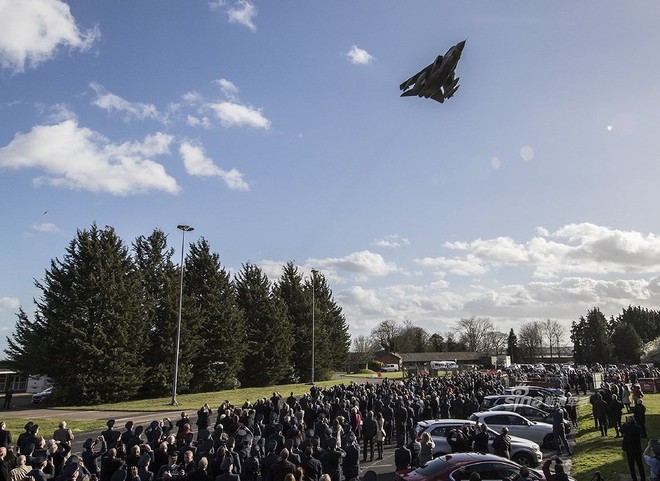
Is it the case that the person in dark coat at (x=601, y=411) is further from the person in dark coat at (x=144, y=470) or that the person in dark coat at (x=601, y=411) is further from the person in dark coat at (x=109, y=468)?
the person in dark coat at (x=109, y=468)

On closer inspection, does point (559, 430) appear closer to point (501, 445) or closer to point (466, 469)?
point (501, 445)

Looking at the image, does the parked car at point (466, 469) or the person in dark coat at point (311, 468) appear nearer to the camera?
the parked car at point (466, 469)

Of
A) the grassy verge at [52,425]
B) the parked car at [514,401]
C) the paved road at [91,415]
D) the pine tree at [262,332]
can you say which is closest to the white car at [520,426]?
the paved road at [91,415]

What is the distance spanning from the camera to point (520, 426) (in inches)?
705

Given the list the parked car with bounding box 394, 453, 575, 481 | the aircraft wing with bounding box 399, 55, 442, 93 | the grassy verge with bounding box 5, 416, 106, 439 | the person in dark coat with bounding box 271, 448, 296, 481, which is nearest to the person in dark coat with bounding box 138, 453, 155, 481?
the person in dark coat with bounding box 271, 448, 296, 481

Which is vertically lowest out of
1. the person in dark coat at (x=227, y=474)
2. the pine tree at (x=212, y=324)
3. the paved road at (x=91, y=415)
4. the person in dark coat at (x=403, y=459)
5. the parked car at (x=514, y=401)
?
the paved road at (x=91, y=415)

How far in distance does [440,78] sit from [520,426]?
15.5 metres

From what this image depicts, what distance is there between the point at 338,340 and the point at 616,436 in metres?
50.2

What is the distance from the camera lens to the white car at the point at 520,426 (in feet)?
58.1

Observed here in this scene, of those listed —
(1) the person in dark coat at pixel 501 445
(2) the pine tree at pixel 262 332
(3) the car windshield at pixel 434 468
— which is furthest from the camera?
(2) the pine tree at pixel 262 332

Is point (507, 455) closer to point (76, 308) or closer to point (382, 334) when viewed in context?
point (76, 308)

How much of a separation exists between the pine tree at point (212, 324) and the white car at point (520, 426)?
3090 centimetres

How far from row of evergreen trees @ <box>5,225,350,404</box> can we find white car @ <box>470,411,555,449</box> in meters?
27.9

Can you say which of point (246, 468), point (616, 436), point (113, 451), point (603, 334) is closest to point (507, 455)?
point (246, 468)
